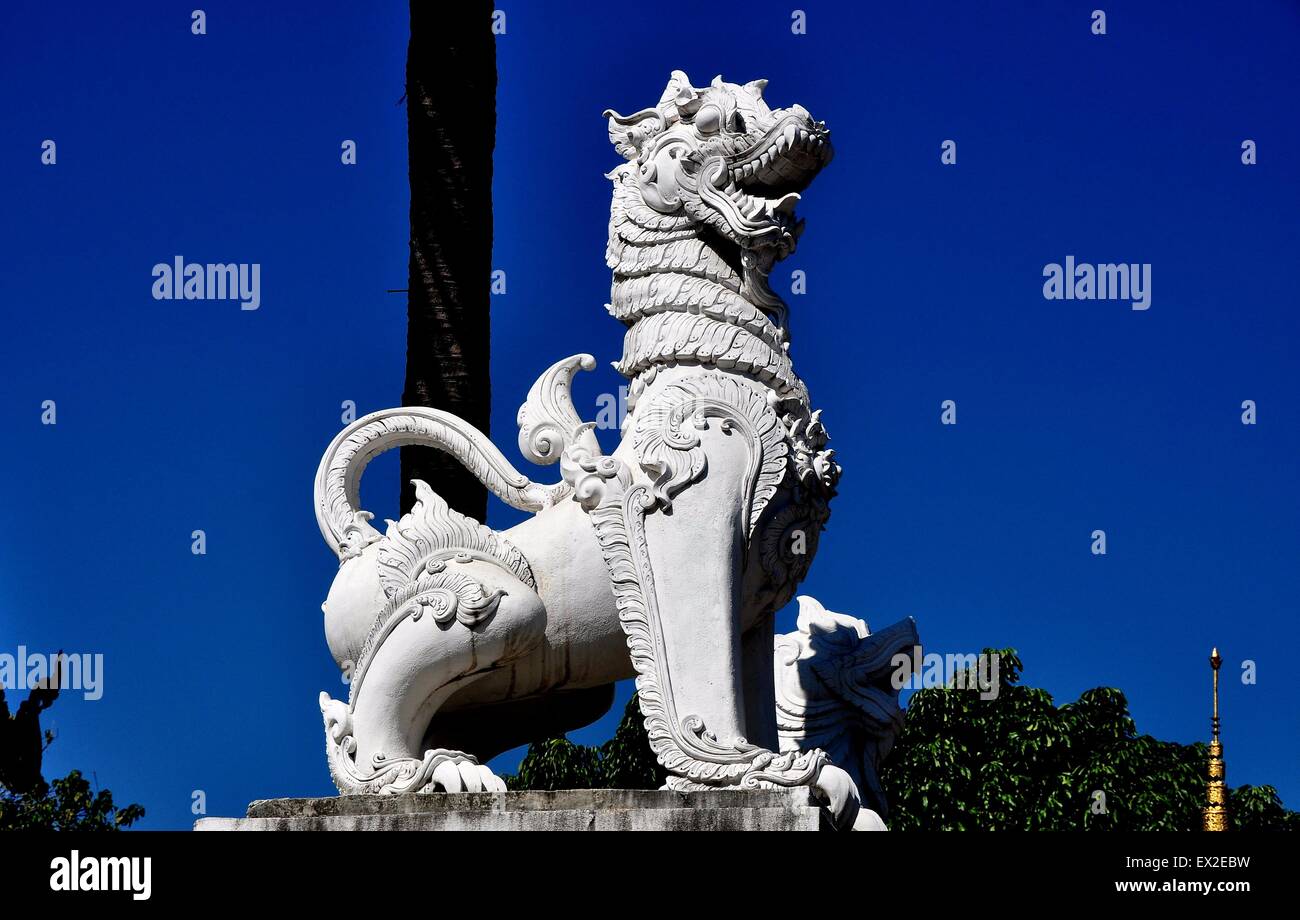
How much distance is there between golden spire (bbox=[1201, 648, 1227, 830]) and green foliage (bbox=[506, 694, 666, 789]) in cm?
941

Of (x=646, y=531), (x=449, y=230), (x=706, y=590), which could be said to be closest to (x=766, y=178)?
(x=646, y=531)

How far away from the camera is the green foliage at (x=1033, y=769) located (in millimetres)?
32938

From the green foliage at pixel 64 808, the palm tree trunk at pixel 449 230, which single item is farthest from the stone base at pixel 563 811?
the green foliage at pixel 64 808

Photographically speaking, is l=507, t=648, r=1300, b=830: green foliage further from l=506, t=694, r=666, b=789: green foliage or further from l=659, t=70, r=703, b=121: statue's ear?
l=659, t=70, r=703, b=121: statue's ear

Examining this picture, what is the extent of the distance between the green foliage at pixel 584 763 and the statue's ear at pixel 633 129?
58.3 feet

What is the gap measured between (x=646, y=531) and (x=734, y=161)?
2084mm

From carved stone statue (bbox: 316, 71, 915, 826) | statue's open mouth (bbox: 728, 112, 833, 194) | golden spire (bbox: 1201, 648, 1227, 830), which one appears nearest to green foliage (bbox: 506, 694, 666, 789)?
golden spire (bbox: 1201, 648, 1227, 830)

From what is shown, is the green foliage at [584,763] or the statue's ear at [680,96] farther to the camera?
the green foliage at [584,763]

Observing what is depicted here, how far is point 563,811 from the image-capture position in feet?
32.5

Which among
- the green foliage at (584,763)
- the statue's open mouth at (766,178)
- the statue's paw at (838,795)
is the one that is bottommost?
the statue's paw at (838,795)

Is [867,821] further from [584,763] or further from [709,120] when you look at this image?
[584,763]

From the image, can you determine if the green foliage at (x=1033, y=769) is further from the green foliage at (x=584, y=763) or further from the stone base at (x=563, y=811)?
the stone base at (x=563, y=811)
